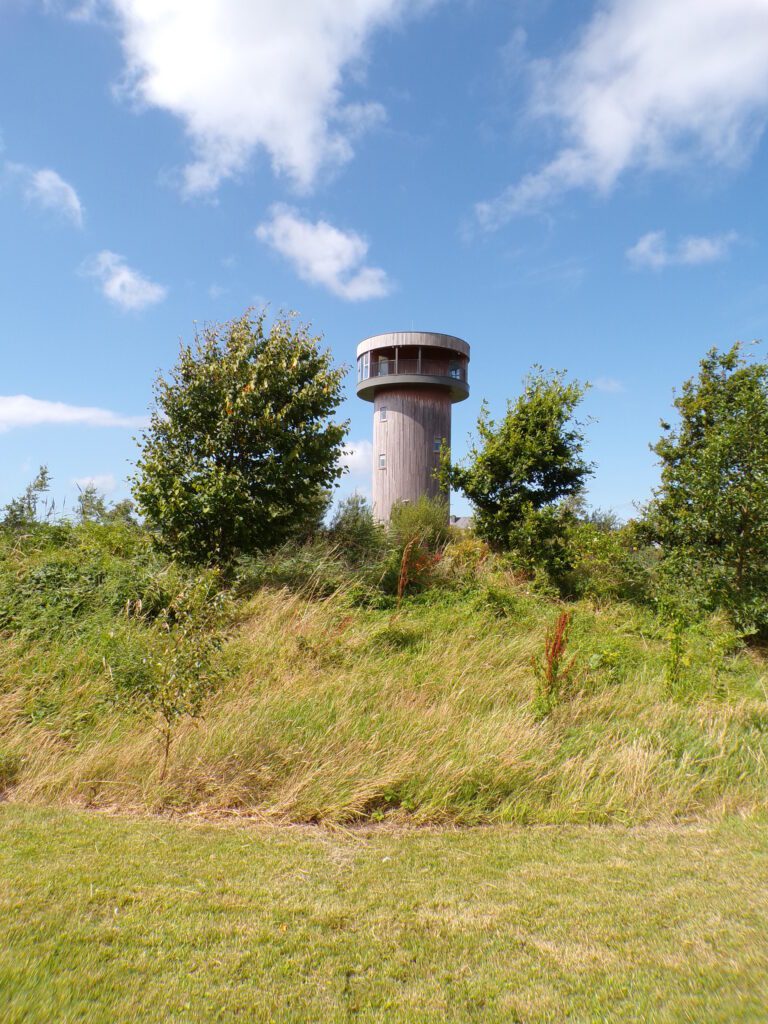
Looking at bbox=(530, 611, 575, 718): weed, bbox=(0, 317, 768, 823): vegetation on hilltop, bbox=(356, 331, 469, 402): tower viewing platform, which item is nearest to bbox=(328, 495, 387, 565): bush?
bbox=(0, 317, 768, 823): vegetation on hilltop

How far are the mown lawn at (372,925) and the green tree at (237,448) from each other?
269 inches

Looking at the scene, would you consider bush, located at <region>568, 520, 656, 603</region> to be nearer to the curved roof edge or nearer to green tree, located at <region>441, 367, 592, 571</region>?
green tree, located at <region>441, 367, 592, 571</region>

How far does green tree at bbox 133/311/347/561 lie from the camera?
11.0 metres

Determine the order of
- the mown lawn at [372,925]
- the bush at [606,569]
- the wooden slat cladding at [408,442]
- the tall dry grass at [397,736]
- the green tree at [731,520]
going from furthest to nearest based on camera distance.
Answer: the wooden slat cladding at [408,442] → the bush at [606,569] → the green tree at [731,520] → the tall dry grass at [397,736] → the mown lawn at [372,925]

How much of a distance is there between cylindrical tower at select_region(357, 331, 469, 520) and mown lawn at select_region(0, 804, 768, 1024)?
731 inches

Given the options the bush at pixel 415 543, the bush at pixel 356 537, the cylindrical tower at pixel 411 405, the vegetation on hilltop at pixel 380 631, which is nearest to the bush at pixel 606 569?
the vegetation on hilltop at pixel 380 631

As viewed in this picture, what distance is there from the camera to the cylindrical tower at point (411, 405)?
907 inches

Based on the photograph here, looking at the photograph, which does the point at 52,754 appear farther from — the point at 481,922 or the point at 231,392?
the point at 231,392

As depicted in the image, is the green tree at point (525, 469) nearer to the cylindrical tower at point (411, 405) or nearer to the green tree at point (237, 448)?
the green tree at point (237, 448)

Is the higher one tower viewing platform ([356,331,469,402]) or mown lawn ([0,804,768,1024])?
tower viewing platform ([356,331,469,402])

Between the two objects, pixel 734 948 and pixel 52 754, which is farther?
pixel 52 754

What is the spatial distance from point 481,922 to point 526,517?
10.00m

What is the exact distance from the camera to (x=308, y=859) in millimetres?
4020

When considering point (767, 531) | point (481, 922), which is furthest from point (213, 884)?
point (767, 531)
